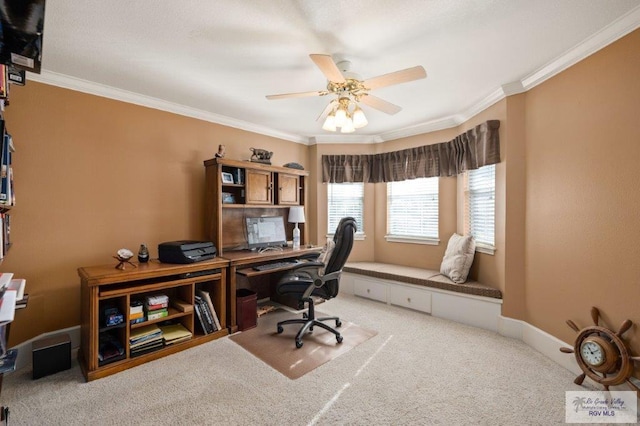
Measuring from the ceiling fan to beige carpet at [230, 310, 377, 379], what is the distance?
1.97 m

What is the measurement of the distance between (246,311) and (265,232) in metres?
1.03

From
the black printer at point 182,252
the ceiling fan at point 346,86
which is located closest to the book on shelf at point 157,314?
the black printer at point 182,252

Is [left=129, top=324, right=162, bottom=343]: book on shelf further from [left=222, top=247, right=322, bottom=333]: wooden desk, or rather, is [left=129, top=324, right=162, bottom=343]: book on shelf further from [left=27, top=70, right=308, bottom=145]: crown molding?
[left=27, top=70, right=308, bottom=145]: crown molding

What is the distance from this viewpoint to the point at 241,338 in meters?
2.79

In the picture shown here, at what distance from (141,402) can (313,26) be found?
2.66 metres

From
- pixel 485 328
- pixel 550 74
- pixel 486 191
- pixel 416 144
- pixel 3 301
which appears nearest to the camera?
pixel 3 301

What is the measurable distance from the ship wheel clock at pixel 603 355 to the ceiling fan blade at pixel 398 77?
206 cm

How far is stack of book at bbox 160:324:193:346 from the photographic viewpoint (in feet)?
8.20

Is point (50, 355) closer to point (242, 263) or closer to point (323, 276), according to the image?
point (242, 263)

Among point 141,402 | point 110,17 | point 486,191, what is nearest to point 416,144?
point 486,191

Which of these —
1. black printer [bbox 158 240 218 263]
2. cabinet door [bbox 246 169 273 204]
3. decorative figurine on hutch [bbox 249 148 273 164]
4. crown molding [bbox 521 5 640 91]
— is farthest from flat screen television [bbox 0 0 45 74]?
crown molding [bbox 521 5 640 91]

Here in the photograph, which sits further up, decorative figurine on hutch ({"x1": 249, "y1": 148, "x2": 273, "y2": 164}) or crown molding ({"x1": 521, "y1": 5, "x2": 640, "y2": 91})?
crown molding ({"x1": 521, "y1": 5, "x2": 640, "y2": 91})

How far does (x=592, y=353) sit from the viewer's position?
193cm

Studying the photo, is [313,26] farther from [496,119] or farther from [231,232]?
[231,232]
